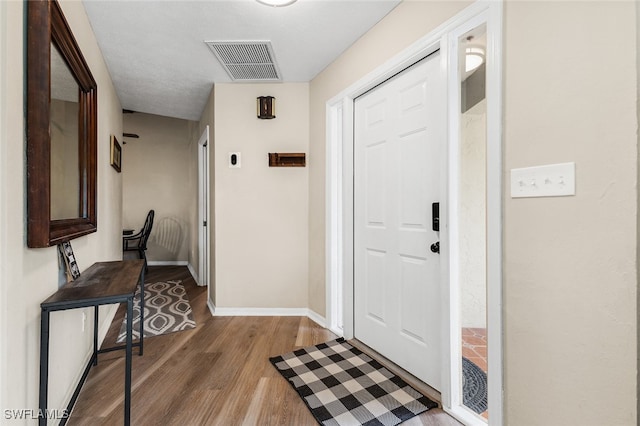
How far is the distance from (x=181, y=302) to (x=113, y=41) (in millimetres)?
2608

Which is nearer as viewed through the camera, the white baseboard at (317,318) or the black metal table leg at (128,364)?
the black metal table leg at (128,364)

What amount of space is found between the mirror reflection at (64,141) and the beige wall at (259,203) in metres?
1.41

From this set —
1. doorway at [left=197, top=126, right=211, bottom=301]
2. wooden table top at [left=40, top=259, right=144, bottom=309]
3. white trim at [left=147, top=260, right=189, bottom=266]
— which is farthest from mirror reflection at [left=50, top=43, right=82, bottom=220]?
white trim at [left=147, top=260, right=189, bottom=266]

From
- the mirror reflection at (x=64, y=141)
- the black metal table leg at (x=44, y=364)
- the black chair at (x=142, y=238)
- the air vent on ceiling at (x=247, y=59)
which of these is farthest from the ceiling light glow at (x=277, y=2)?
the black chair at (x=142, y=238)

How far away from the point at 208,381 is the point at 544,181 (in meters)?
2.04

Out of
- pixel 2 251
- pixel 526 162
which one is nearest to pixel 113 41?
pixel 2 251

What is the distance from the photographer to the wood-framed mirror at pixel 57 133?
44.5 inches

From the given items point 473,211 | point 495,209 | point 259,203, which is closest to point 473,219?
point 473,211

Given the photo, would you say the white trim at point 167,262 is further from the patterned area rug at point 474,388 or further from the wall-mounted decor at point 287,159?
the patterned area rug at point 474,388

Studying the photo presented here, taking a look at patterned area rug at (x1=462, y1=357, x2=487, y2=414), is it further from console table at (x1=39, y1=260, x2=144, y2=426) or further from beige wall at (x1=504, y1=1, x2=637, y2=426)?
console table at (x1=39, y1=260, x2=144, y2=426)

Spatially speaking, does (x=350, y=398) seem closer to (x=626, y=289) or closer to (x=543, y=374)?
(x=543, y=374)

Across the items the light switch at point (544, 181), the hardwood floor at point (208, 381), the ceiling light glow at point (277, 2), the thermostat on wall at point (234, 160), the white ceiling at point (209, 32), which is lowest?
the hardwood floor at point (208, 381)

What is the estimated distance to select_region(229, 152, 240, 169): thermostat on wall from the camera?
10.1ft

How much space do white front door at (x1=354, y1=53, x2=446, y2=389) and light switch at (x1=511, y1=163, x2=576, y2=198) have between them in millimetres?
448
